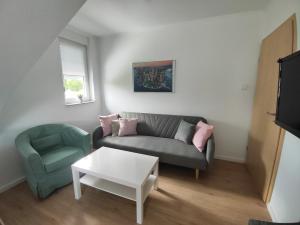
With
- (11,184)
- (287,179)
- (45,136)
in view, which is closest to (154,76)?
(45,136)

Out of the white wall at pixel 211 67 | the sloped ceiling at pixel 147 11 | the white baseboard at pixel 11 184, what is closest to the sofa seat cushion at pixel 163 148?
the white wall at pixel 211 67

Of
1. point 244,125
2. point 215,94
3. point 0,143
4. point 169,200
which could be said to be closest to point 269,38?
point 215,94

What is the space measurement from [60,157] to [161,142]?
1.47m

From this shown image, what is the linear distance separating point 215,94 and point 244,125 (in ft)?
2.33

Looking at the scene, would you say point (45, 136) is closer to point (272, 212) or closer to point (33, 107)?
point (33, 107)

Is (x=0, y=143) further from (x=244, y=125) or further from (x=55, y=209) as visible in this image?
(x=244, y=125)

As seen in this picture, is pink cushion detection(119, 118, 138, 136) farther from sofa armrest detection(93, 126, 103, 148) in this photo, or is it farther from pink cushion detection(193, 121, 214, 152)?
pink cushion detection(193, 121, 214, 152)

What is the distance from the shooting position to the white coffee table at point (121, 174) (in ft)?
4.89

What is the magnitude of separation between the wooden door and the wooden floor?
0.97ft

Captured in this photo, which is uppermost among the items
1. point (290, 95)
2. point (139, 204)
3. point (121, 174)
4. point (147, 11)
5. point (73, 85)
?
point (147, 11)

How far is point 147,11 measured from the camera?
2.24 metres

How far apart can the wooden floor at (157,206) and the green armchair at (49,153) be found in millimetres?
199

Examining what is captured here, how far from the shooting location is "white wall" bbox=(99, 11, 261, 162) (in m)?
2.40

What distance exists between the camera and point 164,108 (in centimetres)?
305
